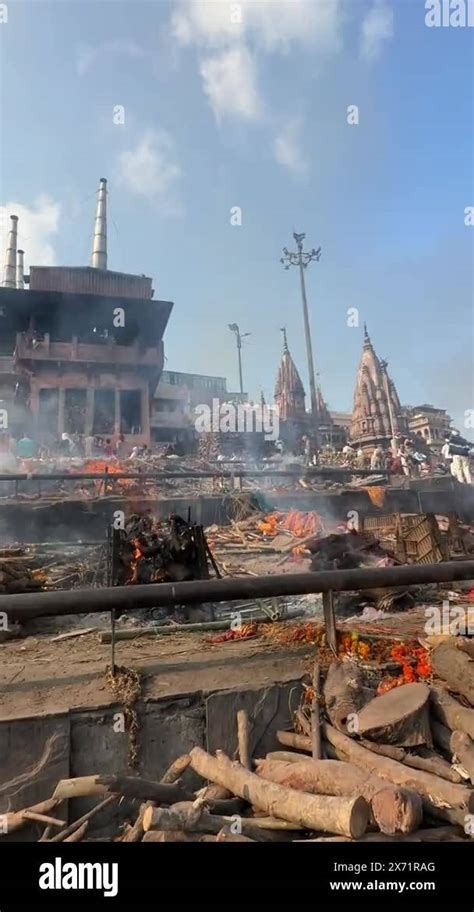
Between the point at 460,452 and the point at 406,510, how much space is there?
20.0 feet

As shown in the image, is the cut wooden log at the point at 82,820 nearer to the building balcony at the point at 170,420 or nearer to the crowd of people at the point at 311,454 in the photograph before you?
the crowd of people at the point at 311,454

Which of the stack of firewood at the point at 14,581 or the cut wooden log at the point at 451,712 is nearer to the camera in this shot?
the cut wooden log at the point at 451,712

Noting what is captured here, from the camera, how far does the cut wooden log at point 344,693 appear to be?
3438 mm

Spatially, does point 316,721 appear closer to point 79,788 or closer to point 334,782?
point 334,782

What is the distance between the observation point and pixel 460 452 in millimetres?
21250

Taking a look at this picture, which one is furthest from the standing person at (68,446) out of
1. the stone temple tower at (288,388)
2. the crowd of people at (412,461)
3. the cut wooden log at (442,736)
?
the stone temple tower at (288,388)

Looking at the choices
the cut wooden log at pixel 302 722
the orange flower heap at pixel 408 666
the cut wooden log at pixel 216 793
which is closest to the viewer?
the cut wooden log at pixel 216 793

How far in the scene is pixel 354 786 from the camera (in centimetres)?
271

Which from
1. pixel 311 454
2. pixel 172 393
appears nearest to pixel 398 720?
pixel 311 454

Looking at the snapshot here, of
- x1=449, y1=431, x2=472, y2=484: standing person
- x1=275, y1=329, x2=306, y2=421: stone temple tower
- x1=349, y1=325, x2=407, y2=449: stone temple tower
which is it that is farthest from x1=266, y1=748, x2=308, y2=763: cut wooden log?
x1=275, y1=329, x2=306, y2=421: stone temple tower

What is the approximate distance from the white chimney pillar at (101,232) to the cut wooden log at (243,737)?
46.4 m

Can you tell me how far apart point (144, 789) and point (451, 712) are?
7.23 ft
